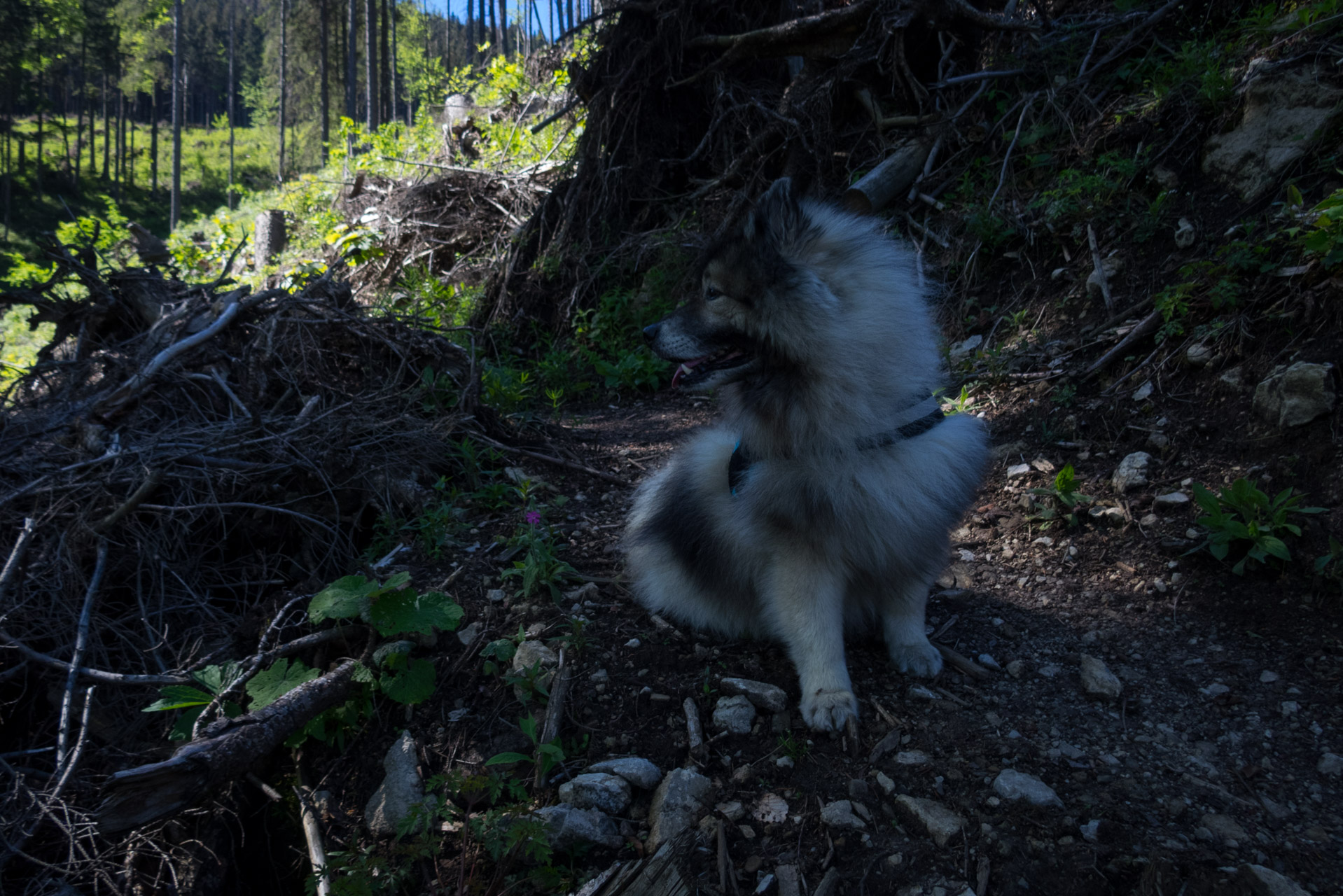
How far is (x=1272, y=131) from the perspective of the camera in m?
3.62

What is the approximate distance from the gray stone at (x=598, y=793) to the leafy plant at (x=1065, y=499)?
2306 mm

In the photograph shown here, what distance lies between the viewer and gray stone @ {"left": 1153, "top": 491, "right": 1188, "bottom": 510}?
9.57 ft

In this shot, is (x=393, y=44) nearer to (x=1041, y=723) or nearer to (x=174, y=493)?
(x=174, y=493)

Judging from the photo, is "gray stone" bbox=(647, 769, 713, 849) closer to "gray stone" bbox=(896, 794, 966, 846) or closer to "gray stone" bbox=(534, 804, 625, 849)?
"gray stone" bbox=(534, 804, 625, 849)

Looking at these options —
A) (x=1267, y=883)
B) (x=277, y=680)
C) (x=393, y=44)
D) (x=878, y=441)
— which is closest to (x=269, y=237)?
(x=277, y=680)

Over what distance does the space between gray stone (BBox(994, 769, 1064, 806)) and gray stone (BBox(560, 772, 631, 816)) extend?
1030 mm

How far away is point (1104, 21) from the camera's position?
498cm

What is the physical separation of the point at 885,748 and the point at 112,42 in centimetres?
4326

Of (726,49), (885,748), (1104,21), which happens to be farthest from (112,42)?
(885,748)

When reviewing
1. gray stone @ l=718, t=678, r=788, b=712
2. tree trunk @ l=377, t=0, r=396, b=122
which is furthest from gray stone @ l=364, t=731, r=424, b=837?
tree trunk @ l=377, t=0, r=396, b=122

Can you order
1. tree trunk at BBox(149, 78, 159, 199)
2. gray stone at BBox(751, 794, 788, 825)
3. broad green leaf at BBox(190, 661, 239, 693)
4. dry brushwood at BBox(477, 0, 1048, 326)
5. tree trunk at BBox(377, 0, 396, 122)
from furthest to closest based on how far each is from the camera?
1. tree trunk at BBox(149, 78, 159, 199)
2. tree trunk at BBox(377, 0, 396, 122)
3. dry brushwood at BBox(477, 0, 1048, 326)
4. broad green leaf at BBox(190, 661, 239, 693)
5. gray stone at BBox(751, 794, 788, 825)

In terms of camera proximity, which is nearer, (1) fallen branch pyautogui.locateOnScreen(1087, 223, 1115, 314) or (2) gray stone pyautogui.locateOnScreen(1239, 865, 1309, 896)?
(2) gray stone pyautogui.locateOnScreen(1239, 865, 1309, 896)

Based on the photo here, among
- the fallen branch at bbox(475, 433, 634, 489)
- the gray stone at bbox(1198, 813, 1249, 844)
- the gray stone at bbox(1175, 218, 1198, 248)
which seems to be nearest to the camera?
the gray stone at bbox(1198, 813, 1249, 844)

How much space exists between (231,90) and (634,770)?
59725 mm
